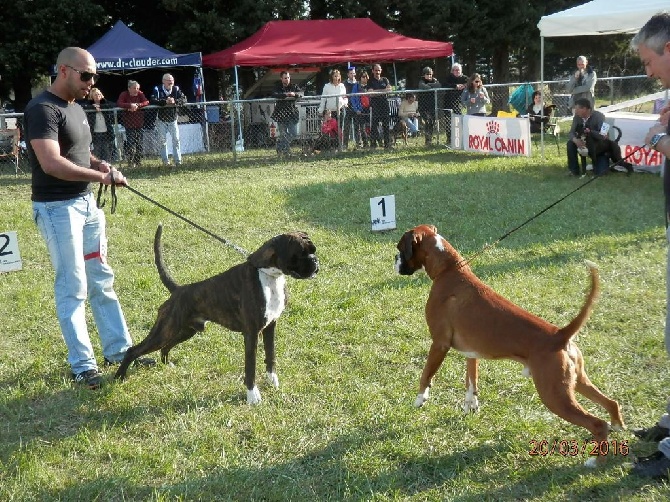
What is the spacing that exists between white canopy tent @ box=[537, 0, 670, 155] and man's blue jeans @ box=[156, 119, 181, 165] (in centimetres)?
742

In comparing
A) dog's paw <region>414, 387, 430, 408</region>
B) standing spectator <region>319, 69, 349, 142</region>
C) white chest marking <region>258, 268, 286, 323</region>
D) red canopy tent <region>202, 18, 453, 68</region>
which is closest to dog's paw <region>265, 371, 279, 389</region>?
white chest marking <region>258, 268, 286, 323</region>

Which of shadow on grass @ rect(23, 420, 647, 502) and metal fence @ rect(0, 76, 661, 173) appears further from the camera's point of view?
metal fence @ rect(0, 76, 661, 173)

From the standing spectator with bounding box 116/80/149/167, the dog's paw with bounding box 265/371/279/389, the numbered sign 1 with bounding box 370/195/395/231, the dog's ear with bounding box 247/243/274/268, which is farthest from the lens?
the standing spectator with bounding box 116/80/149/167

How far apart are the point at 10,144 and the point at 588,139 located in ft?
36.4

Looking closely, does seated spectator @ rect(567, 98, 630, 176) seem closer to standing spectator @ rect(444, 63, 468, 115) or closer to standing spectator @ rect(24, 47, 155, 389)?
standing spectator @ rect(444, 63, 468, 115)

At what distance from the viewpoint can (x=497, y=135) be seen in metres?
14.6

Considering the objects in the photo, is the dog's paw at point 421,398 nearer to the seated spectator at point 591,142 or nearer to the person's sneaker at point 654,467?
the person's sneaker at point 654,467

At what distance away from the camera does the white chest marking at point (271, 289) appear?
→ 4379mm

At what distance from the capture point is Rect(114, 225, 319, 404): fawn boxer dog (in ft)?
13.9

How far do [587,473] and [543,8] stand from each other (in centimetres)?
2582

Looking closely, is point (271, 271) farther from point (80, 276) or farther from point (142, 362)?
point (142, 362)

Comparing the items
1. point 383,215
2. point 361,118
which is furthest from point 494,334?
point 361,118

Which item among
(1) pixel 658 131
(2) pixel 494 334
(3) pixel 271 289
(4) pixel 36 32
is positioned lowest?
(2) pixel 494 334

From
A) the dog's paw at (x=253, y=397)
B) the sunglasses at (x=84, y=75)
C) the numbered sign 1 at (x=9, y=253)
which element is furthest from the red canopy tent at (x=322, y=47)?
the dog's paw at (x=253, y=397)
